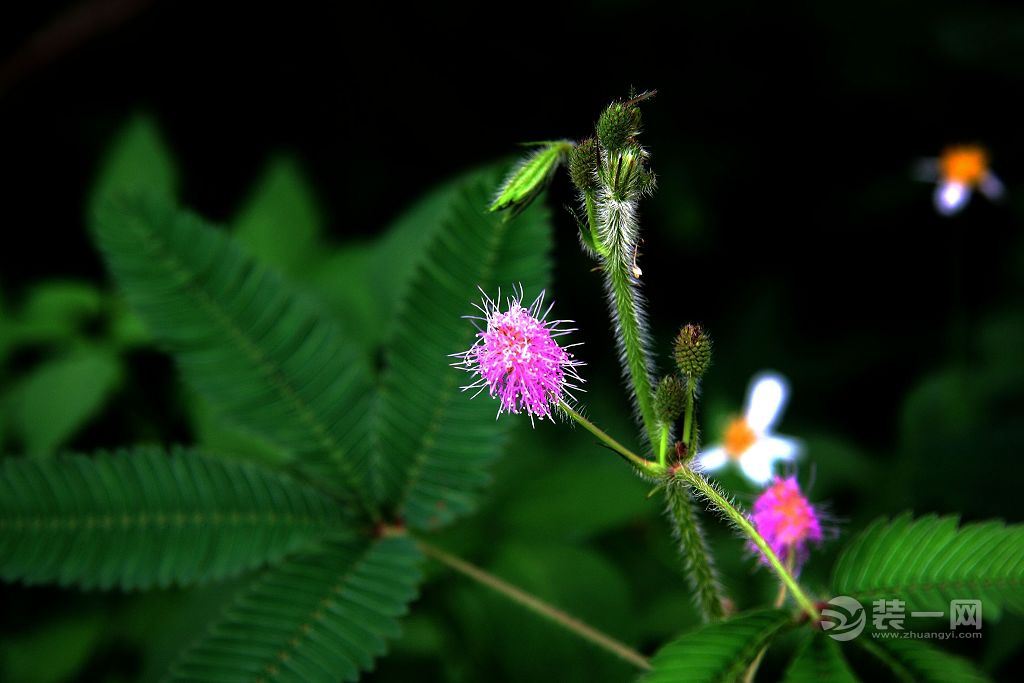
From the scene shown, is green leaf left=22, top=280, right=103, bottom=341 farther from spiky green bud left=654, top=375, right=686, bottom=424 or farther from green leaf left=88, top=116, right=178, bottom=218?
spiky green bud left=654, top=375, right=686, bottom=424

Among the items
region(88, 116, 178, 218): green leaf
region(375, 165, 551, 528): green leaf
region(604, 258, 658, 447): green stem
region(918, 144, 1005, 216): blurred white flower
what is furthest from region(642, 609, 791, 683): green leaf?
region(88, 116, 178, 218): green leaf

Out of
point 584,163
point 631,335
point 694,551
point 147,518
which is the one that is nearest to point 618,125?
point 584,163

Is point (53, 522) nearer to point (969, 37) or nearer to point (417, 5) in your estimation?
point (417, 5)

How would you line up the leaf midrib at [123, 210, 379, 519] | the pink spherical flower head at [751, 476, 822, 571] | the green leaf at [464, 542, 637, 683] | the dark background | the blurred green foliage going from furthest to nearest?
the dark background → the blurred green foliage → the green leaf at [464, 542, 637, 683] → the leaf midrib at [123, 210, 379, 519] → the pink spherical flower head at [751, 476, 822, 571]

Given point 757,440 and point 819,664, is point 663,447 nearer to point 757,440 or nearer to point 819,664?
point 819,664

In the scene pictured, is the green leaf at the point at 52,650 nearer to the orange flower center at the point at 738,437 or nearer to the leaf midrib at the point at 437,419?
the leaf midrib at the point at 437,419

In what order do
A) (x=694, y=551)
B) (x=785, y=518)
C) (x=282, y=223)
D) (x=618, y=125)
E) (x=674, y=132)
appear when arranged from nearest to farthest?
(x=618, y=125), (x=694, y=551), (x=785, y=518), (x=282, y=223), (x=674, y=132)

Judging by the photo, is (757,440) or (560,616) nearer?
(560,616)
